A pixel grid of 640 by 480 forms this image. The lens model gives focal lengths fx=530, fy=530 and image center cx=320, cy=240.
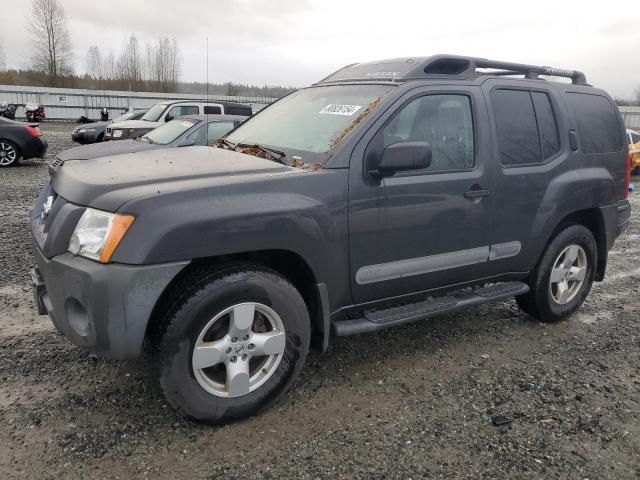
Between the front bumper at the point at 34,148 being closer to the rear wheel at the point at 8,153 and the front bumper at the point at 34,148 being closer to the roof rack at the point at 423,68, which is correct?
the rear wheel at the point at 8,153

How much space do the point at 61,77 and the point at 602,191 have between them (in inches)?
2007

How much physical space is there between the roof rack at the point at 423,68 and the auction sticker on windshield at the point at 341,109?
36 cm

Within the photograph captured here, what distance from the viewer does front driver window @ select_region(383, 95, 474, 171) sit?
131 inches

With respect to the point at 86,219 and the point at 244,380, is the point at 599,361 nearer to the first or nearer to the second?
the point at 244,380

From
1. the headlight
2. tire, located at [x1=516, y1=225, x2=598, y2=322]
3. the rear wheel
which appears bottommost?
tire, located at [x1=516, y1=225, x2=598, y2=322]

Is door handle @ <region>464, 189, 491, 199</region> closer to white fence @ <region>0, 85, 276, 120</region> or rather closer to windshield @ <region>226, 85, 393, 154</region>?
windshield @ <region>226, 85, 393, 154</region>

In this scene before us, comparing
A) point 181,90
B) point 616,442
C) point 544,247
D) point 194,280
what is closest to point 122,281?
point 194,280

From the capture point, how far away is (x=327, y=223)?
114 inches

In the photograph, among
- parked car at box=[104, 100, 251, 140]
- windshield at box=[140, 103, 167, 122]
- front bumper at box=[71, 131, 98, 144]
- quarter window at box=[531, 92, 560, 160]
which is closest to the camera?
quarter window at box=[531, 92, 560, 160]

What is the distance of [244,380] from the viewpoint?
2.77 metres

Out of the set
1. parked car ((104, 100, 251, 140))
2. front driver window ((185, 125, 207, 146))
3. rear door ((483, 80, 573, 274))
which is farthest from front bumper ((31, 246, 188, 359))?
parked car ((104, 100, 251, 140))

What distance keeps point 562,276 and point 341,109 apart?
2345 millimetres

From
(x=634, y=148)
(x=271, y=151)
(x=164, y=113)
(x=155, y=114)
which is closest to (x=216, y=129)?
(x=164, y=113)

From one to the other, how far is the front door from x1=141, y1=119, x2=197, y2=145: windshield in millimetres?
6383
